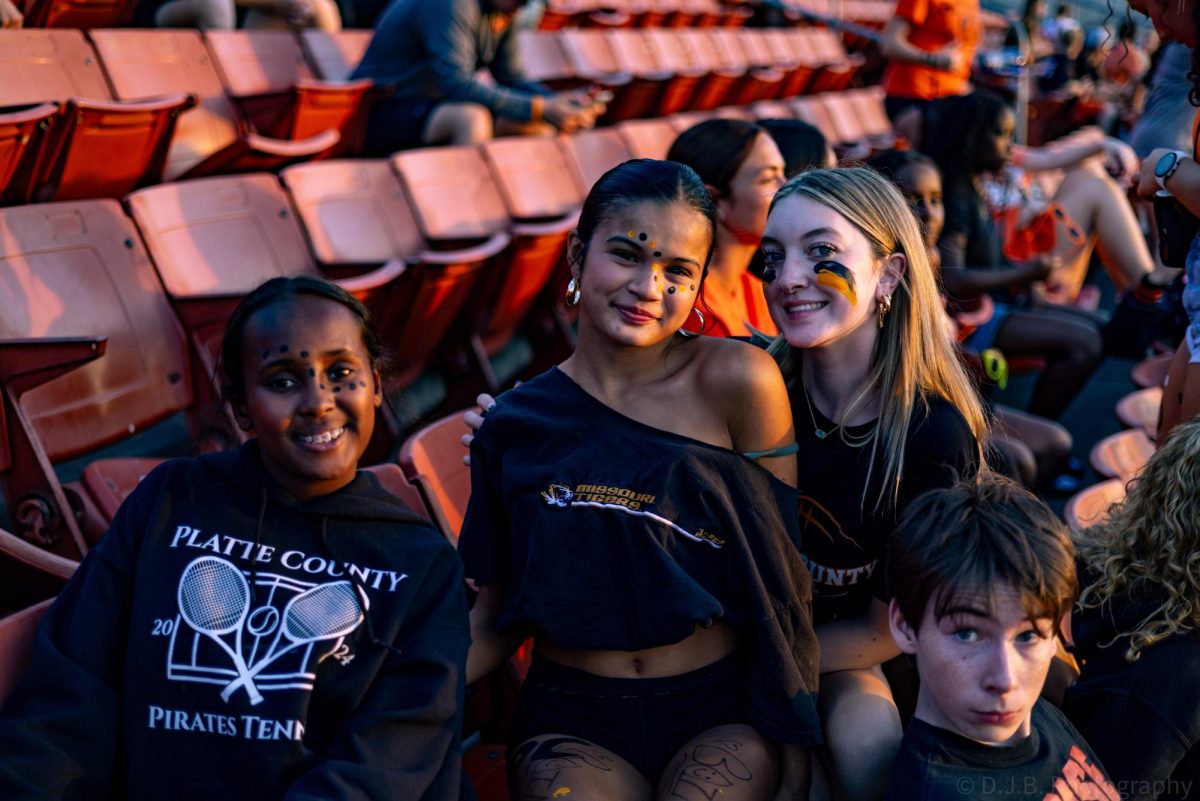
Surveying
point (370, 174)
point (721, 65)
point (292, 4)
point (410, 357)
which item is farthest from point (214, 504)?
point (721, 65)

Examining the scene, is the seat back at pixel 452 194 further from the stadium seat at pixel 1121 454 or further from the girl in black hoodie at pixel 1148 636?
the girl in black hoodie at pixel 1148 636

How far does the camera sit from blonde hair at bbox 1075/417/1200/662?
176 centimetres

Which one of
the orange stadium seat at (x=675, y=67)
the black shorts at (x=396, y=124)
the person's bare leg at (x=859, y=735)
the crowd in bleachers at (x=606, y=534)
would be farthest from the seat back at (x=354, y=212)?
the orange stadium seat at (x=675, y=67)

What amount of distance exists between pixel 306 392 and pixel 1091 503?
5.67 feet

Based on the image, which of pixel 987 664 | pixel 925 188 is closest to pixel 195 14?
pixel 925 188

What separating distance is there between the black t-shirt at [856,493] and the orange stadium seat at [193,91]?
2231 mm

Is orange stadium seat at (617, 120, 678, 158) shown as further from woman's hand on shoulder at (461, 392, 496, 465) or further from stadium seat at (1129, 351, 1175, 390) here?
woman's hand on shoulder at (461, 392, 496, 465)

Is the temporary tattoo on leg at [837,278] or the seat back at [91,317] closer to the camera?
the temporary tattoo on leg at [837,278]

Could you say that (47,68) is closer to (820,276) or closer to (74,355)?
(74,355)

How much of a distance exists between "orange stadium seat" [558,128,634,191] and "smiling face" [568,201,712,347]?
2.87 metres

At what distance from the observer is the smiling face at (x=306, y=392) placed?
1.51 meters

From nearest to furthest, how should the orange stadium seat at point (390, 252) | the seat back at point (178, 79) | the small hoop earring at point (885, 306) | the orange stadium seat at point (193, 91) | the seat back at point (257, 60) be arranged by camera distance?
the small hoop earring at point (885, 306) < the orange stadium seat at point (390, 252) < the orange stadium seat at point (193, 91) < the seat back at point (178, 79) < the seat back at point (257, 60)

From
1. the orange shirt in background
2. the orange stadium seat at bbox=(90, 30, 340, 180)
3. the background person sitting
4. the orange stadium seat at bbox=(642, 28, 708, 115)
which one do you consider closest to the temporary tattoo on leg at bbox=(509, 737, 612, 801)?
the orange stadium seat at bbox=(90, 30, 340, 180)

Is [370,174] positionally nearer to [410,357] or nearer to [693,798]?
[410,357]
